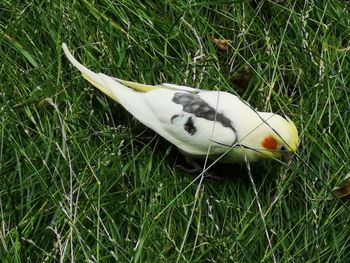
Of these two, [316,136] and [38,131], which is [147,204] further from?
[316,136]

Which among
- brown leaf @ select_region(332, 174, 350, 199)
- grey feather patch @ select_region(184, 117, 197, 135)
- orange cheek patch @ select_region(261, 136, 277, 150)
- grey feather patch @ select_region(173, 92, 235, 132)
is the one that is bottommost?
brown leaf @ select_region(332, 174, 350, 199)

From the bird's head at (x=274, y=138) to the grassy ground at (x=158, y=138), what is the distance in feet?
0.28

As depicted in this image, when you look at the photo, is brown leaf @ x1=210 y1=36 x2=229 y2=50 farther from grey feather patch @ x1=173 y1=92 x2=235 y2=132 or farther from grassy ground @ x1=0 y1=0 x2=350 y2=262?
grey feather patch @ x1=173 y1=92 x2=235 y2=132

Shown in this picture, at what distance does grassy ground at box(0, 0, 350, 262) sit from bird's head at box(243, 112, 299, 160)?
8 centimetres

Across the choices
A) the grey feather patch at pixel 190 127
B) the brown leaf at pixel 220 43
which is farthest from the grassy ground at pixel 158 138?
the grey feather patch at pixel 190 127

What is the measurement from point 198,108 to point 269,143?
0.25m

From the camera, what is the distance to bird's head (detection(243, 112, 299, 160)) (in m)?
2.60

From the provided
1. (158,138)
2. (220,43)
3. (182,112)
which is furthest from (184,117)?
(220,43)

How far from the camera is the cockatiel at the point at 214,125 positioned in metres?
2.60

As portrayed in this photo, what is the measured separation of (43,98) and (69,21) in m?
0.35

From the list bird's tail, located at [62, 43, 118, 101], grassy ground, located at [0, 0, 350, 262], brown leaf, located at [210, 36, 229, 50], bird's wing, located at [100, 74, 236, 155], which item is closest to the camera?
grassy ground, located at [0, 0, 350, 262]

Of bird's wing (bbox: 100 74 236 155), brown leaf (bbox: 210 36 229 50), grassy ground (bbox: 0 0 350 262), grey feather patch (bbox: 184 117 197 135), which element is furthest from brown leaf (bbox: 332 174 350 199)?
brown leaf (bbox: 210 36 229 50)

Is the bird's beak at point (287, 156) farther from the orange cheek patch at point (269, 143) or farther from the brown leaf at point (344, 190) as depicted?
the brown leaf at point (344, 190)

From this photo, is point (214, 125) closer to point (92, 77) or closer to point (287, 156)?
point (287, 156)
